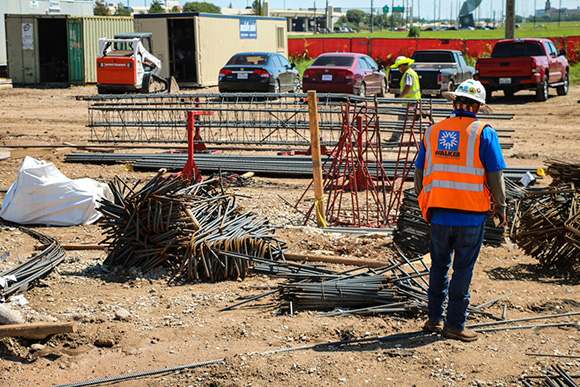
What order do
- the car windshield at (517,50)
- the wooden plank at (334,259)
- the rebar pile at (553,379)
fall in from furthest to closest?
the car windshield at (517,50)
the wooden plank at (334,259)
the rebar pile at (553,379)

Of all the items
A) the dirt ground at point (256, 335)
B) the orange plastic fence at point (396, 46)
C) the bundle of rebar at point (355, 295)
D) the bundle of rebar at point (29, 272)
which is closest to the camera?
the dirt ground at point (256, 335)

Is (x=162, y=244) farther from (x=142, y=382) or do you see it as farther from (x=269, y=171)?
(x=269, y=171)

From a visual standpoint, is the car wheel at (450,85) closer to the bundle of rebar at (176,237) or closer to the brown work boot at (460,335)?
the bundle of rebar at (176,237)

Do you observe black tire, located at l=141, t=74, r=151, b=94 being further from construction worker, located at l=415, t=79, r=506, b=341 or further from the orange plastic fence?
construction worker, located at l=415, t=79, r=506, b=341

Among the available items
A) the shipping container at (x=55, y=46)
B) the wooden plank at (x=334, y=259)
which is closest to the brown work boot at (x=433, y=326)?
the wooden plank at (x=334, y=259)

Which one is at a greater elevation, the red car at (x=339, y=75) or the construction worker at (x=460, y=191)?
the red car at (x=339, y=75)

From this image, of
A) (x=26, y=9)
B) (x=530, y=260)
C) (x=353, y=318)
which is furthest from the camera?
(x=26, y=9)

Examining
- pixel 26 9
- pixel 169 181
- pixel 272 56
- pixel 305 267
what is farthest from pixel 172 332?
pixel 26 9

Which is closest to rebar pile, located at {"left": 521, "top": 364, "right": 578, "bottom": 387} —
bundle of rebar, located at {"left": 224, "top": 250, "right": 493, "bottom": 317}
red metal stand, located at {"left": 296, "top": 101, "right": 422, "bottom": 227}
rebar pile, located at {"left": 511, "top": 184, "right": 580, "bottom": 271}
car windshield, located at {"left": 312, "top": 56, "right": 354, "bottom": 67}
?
bundle of rebar, located at {"left": 224, "top": 250, "right": 493, "bottom": 317}

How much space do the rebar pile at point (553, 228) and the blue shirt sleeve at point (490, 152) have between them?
86.6 inches

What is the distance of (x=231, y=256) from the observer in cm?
717

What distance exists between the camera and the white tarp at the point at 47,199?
383 inches

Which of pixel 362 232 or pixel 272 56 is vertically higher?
pixel 272 56

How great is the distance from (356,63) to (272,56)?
3360mm
